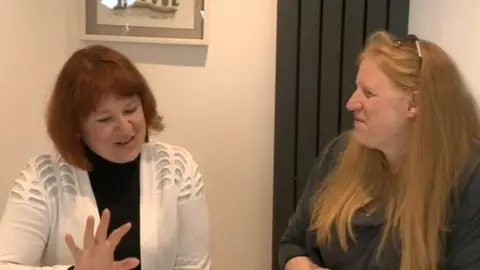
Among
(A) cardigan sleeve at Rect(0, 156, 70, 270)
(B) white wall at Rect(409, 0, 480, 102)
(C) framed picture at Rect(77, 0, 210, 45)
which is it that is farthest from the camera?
(C) framed picture at Rect(77, 0, 210, 45)

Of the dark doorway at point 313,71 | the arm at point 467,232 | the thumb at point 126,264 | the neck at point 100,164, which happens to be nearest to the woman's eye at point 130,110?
the neck at point 100,164

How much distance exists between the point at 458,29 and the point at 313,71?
0.49m

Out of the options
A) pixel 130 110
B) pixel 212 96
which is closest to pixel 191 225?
pixel 130 110

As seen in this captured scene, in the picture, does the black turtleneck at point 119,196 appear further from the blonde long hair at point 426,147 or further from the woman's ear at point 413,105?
the woman's ear at point 413,105

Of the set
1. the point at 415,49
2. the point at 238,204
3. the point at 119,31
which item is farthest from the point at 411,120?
the point at 119,31

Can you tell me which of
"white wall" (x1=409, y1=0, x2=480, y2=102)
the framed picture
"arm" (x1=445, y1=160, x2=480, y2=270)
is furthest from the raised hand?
"white wall" (x1=409, y1=0, x2=480, y2=102)

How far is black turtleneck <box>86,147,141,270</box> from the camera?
5.81 feet

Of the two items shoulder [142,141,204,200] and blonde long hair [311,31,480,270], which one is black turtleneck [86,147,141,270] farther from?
blonde long hair [311,31,480,270]

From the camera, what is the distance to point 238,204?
2.39 m

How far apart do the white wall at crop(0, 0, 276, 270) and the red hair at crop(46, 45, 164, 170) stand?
0.58 meters

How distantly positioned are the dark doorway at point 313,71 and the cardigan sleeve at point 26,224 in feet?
2.76

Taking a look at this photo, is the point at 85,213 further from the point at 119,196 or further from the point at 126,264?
the point at 126,264

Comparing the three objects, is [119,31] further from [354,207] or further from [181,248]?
[354,207]

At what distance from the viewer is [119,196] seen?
1.79 meters
